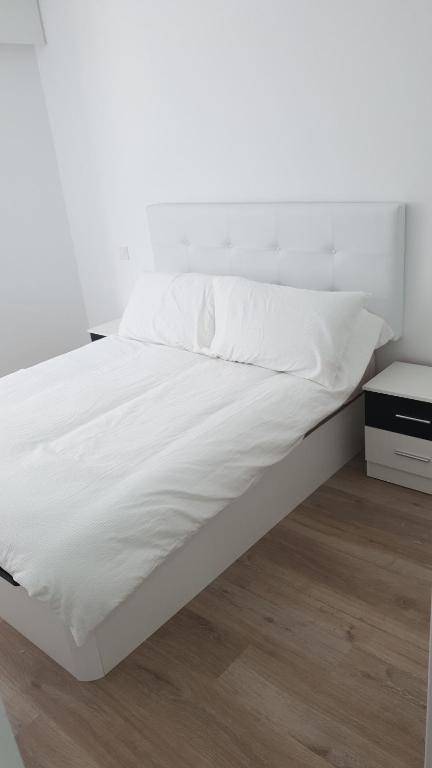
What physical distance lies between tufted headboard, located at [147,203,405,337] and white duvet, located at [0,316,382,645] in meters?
0.22

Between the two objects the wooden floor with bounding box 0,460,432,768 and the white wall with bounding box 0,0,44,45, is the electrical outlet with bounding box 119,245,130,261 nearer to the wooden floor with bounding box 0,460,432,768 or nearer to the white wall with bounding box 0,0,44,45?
the white wall with bounding box 0,0,44,45

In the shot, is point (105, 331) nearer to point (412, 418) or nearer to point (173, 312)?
point (173, 312)

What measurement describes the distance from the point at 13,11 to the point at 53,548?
3.11m

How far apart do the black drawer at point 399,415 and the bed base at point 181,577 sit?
166mm

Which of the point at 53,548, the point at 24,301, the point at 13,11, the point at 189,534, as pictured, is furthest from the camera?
the point at 24,301

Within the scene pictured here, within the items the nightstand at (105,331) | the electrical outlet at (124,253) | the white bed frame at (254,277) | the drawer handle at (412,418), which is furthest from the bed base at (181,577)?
the electrical outlet at (124,253)

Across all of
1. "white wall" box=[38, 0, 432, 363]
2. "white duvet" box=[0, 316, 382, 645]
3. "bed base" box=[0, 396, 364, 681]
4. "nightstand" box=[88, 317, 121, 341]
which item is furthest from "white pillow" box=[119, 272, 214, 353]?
"bed base" box=[0, 396, 364, 681]

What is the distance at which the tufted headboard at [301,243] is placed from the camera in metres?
2.41

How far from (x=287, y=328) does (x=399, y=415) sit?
0.56 m

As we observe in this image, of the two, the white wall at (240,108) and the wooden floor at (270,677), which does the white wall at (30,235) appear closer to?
the white wall at (240,108)

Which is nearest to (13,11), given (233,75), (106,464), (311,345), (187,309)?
(233,75)

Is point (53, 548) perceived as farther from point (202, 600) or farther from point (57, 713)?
point (202, 600)

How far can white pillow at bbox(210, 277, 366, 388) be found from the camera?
2355mm

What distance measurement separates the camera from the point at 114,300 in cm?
395
